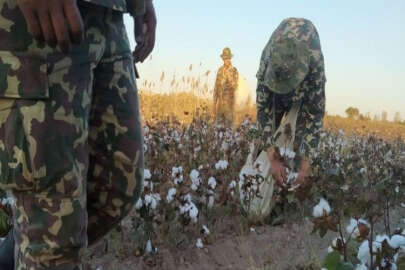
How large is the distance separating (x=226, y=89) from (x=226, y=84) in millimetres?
113

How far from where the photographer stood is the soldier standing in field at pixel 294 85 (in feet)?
11.8

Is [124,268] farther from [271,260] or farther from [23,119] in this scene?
[23,119]

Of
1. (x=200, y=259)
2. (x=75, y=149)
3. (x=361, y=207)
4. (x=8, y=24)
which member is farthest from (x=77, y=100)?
(x=200, y=259)

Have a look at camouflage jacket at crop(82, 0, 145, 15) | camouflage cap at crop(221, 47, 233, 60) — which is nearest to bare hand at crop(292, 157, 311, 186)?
camouflage jacket at crop(82, 0, 145, 15)

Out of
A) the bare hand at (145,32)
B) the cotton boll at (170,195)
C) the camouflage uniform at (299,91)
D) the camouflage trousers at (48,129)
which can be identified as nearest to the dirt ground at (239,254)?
the cotton boll at (170,195)

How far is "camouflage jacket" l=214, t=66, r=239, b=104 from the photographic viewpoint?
8055 mm

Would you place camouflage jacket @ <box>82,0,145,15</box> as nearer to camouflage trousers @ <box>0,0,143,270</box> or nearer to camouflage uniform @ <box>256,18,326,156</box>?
camouflage trousers @ <box>0,0,143,270</box>

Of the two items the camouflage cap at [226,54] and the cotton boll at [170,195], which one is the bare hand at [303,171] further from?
the camouflage cap at [226,54]

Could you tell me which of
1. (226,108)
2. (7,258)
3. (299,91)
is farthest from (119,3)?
(226,108)

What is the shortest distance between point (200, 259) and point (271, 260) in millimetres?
412

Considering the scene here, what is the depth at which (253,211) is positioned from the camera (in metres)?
3.98

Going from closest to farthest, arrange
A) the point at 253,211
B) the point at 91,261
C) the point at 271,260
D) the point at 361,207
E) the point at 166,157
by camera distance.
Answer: the point at 361,207
the point at 91,261
the point at 271,260
the point at 253,211
the point at 166,157

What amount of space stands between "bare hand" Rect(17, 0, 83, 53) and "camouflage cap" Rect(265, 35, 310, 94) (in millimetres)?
2397

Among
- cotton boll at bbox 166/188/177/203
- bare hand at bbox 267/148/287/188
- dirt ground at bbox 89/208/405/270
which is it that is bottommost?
dirt ground at bbox 89/208/405/270
